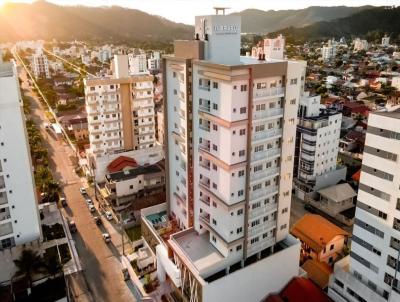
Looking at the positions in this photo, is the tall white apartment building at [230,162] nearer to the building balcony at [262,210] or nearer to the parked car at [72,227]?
the building balcony at [262,210]

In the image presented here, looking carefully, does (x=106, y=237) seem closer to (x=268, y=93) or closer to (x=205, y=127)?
(x=205, y=127)

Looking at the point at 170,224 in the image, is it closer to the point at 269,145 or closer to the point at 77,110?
the point at 269,145

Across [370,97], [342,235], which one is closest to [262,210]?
[342,235]

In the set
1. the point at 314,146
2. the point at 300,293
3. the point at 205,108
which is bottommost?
the point at 300,293

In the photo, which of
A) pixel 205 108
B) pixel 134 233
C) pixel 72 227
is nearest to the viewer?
pixel 205 108

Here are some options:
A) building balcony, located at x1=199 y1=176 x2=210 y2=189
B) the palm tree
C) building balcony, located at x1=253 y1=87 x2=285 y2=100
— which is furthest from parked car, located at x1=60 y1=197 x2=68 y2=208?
building balcony, located at x1=253 y1=87 x2=285 y2=100

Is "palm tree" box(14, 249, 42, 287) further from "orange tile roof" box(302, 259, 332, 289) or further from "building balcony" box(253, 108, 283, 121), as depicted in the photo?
"orange tile roof" box(302, 259, 332, 289)

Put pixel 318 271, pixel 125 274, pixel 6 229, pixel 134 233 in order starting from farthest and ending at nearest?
1. pixel 134 233
2. pixel 125 274
3. pixel 318 271
4. pixel 6 229

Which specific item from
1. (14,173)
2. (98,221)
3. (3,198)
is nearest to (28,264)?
(3,198)

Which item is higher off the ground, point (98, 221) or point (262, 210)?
point (262, 210)
